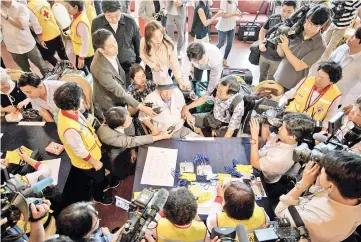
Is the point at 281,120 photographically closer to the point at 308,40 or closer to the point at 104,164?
the point at 308,40

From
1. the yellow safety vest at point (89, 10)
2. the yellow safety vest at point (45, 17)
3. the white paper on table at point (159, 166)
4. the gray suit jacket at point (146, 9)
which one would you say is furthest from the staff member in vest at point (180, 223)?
the gray suit jacket at point (146, 9)

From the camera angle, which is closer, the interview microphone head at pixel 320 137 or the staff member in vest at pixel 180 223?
the staff member in vest at pixel 180 223

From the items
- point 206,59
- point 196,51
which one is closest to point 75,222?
point 196,51

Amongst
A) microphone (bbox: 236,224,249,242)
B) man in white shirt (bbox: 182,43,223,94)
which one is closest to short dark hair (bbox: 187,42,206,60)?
man in white shirt (bbox: 182,43,223,94)

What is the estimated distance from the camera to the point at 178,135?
286 centimetres

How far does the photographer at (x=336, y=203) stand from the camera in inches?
63.7

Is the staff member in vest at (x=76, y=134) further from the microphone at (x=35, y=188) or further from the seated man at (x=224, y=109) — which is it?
the seated man at (x=224, y=109)

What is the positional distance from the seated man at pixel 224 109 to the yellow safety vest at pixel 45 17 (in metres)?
2.06

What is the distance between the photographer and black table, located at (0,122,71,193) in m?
2.40

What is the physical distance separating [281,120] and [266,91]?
3.41 ft

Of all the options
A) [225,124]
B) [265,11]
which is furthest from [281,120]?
[265,11]

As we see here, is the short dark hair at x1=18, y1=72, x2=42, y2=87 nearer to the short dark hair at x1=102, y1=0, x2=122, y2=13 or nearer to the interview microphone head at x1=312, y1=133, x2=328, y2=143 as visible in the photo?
the short dark hair at x1=102, y1=0, x2=122, y2=13

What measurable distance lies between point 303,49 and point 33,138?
252 cm

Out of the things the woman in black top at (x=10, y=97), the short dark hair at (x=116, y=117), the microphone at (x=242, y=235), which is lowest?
the woman in black top at (x=10, y=97)
